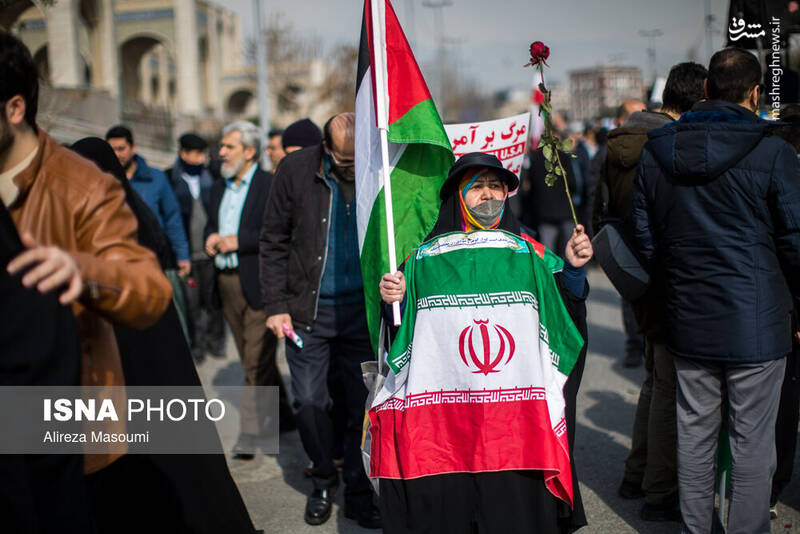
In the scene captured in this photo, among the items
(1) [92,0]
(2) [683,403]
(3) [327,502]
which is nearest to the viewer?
(2) [683,403]

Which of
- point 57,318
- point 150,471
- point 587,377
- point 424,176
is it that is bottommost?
point 587,377

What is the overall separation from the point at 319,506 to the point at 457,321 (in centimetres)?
188

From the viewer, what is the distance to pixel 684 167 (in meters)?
3.32

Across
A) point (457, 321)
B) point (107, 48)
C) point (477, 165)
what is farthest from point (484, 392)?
point (107, 48)

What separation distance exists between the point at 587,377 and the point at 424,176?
3.84 meters

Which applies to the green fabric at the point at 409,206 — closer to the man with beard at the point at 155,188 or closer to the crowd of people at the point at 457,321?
the crowd of people at the point at 457,321

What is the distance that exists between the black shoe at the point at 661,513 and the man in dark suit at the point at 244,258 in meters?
2.74

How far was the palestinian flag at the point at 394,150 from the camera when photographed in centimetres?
366

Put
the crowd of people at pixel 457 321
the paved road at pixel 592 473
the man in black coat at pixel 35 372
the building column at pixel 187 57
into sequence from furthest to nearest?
the building column at pixel 187 57, the paved road at pixel 592 473, the crowd of people at pixel 457 321, the man in black coat at pixel 35 372

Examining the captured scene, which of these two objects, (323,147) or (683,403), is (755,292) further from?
(323,147)

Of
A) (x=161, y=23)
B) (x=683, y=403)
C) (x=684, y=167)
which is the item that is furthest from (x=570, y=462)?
(x=161, y=23)

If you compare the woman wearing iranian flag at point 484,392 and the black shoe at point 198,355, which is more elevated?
the woman wearing iranian flag at point 484,392

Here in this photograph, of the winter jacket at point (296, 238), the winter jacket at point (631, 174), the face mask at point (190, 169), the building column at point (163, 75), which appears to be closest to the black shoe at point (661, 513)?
the winter jacket at point (631, 174)

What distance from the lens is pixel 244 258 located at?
554 centimetres
